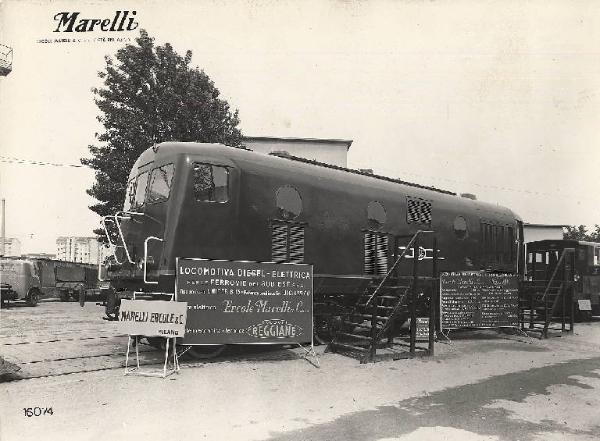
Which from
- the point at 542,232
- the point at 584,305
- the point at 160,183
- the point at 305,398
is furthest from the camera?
the point at 542,232

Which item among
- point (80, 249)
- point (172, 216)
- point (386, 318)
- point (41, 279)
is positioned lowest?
point (41, 279)

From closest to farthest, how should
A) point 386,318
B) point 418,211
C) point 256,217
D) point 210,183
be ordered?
point 210,183 < point 256,217 < point 386,318 < point 418,211

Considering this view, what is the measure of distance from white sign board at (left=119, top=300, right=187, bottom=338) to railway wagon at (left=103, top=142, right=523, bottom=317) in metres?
0.58

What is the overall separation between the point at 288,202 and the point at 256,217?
79 cm

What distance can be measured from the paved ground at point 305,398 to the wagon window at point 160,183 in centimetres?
269

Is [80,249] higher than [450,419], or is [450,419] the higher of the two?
[80,249]

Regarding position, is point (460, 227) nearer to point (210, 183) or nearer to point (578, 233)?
point (210, 183)

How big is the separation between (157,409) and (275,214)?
4225 millimetres

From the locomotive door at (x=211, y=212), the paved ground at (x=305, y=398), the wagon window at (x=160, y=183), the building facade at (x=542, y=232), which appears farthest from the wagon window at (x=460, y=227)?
the building facade at (x=542, y=232)

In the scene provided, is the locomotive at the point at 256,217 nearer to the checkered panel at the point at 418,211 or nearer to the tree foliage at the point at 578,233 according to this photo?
the checkered panel at the point at 418,211

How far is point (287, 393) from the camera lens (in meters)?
6.35

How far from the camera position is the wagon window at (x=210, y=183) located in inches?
324

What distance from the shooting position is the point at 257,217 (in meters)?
8.73

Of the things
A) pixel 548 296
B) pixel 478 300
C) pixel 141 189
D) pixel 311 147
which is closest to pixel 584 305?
pixel 548 296
